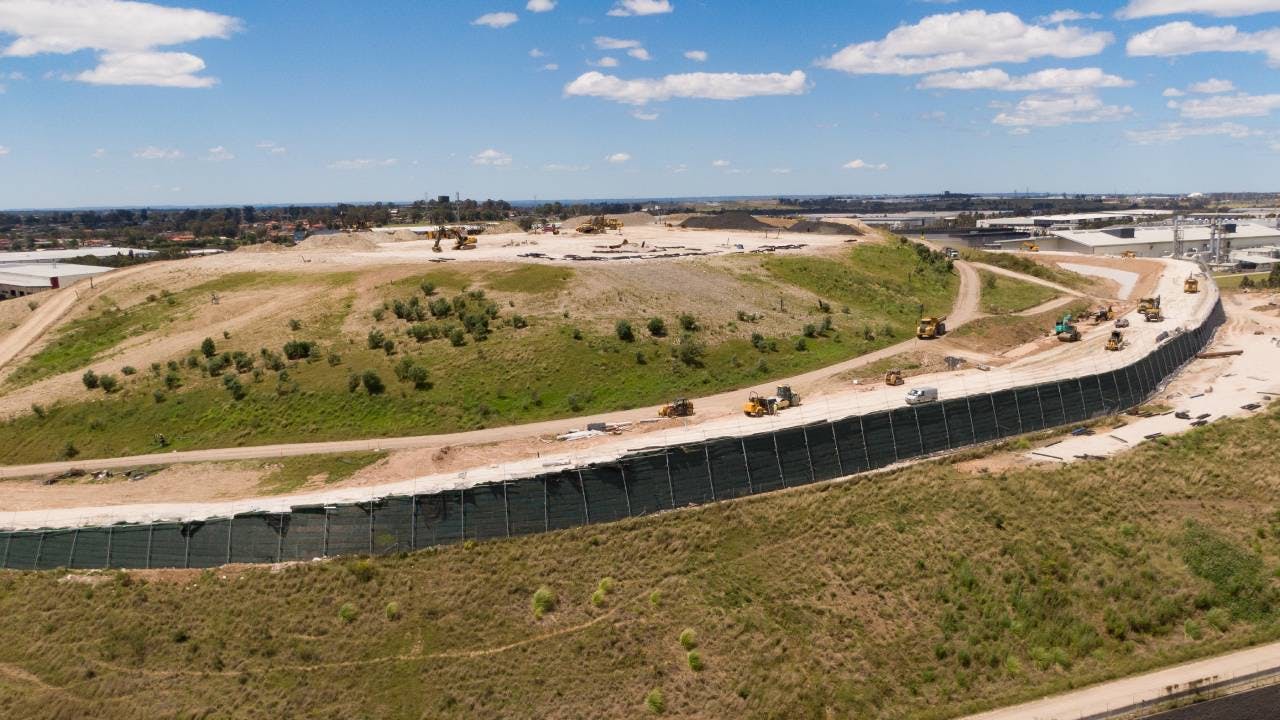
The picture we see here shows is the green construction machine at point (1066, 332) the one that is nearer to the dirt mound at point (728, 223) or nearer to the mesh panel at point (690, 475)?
the mesh panel at point (690, 475)

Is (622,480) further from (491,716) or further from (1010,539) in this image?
(1010,539)

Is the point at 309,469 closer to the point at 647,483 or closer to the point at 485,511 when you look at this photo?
the point at 485,511

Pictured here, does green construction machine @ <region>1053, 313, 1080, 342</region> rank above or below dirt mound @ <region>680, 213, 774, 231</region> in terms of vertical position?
below

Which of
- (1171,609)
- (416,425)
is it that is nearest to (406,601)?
(416,425)

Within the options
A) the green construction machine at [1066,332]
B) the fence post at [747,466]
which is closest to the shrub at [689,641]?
the fence post at [747,466]

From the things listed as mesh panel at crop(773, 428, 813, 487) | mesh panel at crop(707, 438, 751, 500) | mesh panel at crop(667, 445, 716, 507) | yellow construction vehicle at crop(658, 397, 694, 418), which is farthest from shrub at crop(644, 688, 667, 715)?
yellow construction vehicle at crop(658, 397, 694, 418)

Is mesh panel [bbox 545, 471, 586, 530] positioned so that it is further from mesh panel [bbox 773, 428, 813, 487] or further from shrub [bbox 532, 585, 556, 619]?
mesh panel [bbox 773, 428, 813, 487]

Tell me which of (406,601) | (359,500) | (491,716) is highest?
(359,500)

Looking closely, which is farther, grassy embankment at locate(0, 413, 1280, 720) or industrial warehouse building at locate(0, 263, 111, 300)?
industrial warehouse building at locate(0, 263, 111, 300)
